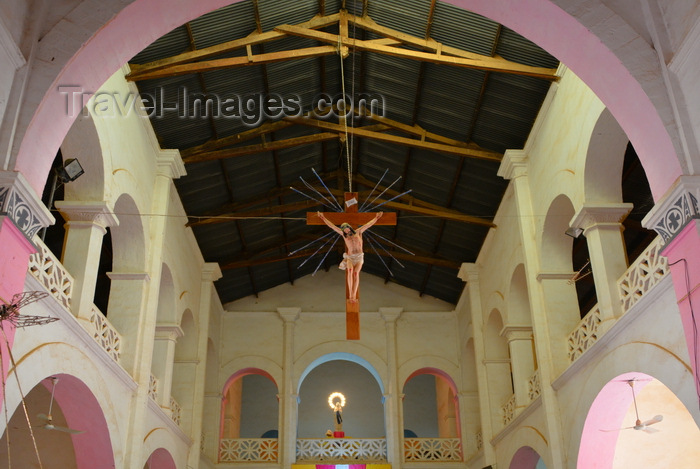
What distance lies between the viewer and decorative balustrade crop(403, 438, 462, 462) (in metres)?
18.7

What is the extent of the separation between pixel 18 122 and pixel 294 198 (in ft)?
40.3

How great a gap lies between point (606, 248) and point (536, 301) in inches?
94.2

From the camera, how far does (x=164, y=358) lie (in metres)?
14.3

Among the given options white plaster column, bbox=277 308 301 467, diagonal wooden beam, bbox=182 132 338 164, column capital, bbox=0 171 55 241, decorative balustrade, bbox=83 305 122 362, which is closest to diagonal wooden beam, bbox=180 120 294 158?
diagonal wooden beam, bbox=182 132 338 164

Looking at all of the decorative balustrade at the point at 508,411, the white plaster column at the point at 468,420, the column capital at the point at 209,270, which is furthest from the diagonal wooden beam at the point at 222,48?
the white plaster column at the point at 468,420

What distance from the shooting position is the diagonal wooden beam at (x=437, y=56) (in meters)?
11.4

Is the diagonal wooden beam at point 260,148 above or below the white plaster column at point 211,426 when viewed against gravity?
above

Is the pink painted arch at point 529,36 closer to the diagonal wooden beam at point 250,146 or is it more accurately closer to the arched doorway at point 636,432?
the arched doorway at point 636,432

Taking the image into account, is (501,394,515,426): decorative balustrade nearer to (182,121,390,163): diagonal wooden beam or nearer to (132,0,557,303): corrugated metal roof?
(132,0,557,303): corrugated metal roof

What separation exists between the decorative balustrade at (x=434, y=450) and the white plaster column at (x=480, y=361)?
28cm

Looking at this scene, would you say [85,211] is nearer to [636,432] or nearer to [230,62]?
[230,62]

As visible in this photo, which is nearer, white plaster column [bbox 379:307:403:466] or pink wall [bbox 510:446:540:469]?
pink wall [bbox 510:446:540:469]

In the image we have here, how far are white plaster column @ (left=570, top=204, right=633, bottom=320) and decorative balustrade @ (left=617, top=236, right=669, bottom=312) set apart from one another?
7.7 inches

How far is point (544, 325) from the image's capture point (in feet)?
40.4
